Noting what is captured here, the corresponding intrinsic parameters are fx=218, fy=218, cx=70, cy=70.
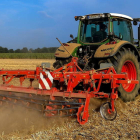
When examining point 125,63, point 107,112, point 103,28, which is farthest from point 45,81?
point 103,28

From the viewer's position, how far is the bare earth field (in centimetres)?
288

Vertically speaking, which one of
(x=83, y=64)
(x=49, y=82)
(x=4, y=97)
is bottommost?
(x=4, y=97)

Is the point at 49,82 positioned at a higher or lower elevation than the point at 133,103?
higher

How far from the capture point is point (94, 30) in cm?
555

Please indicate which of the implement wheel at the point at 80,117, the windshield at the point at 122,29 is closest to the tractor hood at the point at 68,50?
the windshield at the point at 122,29

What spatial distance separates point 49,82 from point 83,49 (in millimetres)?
1707

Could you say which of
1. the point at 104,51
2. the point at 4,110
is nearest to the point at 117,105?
the point at 104,51

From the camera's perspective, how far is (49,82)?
4.05m

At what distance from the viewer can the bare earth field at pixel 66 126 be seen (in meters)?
2.88

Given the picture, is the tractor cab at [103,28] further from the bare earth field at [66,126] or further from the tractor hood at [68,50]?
the bare earth field at [66,126]

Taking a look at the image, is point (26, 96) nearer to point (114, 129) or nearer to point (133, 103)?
point (114, 129)

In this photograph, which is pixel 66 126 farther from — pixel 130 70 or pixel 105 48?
pixel 130 70

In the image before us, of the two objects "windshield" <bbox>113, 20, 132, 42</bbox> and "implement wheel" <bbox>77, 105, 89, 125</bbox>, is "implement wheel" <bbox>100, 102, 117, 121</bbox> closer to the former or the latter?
"implement wheel" <bbox>77, 105, 89, 125</bbox>

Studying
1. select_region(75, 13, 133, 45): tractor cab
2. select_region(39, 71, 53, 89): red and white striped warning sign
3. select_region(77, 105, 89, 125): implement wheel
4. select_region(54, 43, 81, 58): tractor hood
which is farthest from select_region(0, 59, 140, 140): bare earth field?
select_region(75, 13, 133, 45): tractor cab
